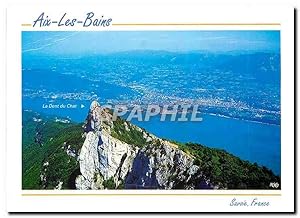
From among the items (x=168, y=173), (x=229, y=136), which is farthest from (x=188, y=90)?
(x=168, y=173)

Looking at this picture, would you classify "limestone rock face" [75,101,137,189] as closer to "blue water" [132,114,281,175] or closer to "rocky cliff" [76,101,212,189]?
"rocky cliff" [76,101,212,189]

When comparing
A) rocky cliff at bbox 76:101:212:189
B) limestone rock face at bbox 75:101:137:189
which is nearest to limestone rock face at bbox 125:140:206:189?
rocky cliff at bbox 76:101:212:189

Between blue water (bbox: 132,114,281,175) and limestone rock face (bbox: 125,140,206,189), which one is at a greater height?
blue water (bbox: 132,114,281,175)

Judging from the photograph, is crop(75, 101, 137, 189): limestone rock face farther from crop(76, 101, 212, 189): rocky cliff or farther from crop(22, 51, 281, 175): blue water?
crop(22, 51, 281, 175): blue water

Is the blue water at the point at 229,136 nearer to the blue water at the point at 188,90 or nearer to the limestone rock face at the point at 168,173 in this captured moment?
the blue water at the point at 188,90

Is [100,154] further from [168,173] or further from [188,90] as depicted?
[188,90]

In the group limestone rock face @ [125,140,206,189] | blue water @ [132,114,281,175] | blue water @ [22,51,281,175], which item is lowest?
limestone rock face @ [125,140,206,189]

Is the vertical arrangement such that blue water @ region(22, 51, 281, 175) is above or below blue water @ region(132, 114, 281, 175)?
above

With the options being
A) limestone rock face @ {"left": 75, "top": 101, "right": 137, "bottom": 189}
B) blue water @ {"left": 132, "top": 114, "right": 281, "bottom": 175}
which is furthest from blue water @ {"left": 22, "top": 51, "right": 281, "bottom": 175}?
limestone rock face @ {"left": 75, "top": 101, "right": 137, "bottom": 189}

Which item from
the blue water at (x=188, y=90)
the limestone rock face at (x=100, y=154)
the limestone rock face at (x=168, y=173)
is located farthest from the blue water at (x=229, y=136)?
the limestone rock face at (x=100, y=154)
